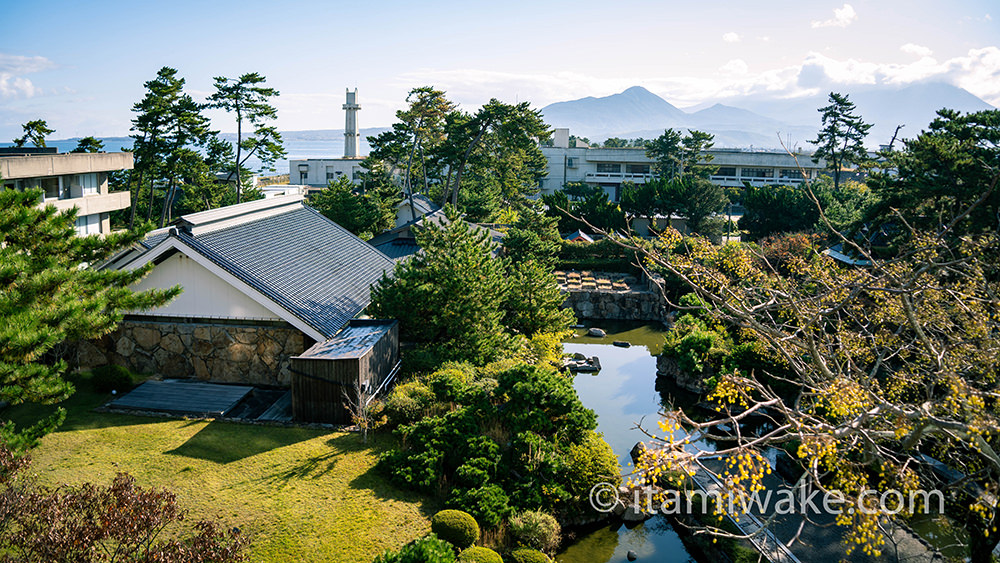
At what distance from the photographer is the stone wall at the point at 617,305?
35562 millimetres

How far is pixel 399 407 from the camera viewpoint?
1467 cm

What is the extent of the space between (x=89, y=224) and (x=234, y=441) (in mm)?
27756

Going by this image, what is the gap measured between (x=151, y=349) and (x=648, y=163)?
230 ft

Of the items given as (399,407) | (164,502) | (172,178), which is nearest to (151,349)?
(399,407)

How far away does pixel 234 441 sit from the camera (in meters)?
13.9

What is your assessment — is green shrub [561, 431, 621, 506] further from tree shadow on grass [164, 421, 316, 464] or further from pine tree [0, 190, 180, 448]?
pine tree [0, 190, 180, 448]

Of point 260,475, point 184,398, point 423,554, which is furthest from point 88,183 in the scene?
point 423,554

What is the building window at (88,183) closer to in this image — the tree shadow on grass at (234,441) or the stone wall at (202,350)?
the stone wall at (202,350)

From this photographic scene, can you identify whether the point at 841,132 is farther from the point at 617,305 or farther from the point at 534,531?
the point at 534,531

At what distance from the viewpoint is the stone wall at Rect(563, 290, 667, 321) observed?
1400 inches

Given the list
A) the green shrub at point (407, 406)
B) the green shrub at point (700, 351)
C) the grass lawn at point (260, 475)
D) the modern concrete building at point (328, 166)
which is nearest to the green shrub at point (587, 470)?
the grass lawn at point (260, 475)

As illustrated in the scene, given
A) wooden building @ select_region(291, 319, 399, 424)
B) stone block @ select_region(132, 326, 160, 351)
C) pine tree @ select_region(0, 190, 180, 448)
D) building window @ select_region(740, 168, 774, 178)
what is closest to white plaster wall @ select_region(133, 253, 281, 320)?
stone block @ select_region(132, 326, 160, 351)

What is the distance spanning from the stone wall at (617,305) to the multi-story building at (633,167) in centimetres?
4381

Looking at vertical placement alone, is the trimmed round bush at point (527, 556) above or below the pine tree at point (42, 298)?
below
